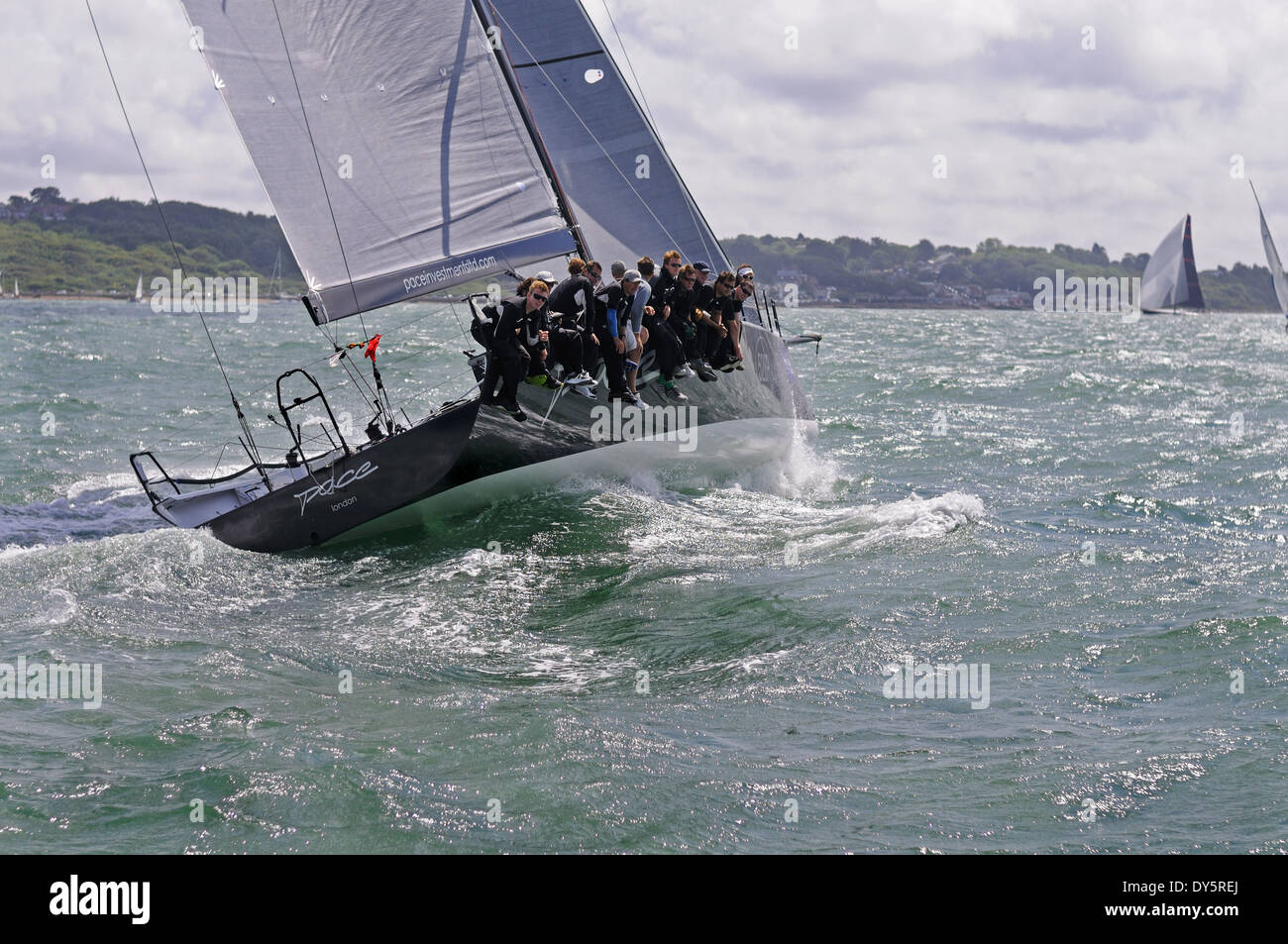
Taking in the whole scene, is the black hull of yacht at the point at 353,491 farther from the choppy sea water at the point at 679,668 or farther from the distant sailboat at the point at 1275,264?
the distant sailboat at the point at 1275,264

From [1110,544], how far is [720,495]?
3482mm

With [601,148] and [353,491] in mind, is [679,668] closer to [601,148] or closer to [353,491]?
[353,491]

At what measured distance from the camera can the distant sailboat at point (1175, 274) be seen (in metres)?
83.9

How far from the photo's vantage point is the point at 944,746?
5.47 metres

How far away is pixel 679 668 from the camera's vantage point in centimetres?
671

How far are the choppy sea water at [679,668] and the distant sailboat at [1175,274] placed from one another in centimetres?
7725

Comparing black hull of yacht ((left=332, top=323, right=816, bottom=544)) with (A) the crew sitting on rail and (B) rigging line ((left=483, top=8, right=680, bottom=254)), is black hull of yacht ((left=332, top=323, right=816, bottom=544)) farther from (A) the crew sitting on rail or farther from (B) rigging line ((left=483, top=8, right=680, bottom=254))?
(B) rigging line ((left=483, top=8, right=680, bottom=254))

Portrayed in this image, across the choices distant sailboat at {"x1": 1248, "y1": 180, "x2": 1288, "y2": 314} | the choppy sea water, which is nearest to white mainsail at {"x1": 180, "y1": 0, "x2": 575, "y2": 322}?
the choppy sea water

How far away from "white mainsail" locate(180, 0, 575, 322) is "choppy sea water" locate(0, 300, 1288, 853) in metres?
2.01

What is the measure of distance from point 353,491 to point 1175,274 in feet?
283

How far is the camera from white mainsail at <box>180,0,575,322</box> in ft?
31.5

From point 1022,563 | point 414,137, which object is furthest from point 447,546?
point 1022,563

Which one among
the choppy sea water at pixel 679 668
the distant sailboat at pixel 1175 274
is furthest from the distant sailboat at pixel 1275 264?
the distant sailboat at pixel 1175 274
